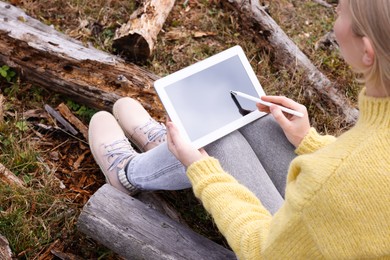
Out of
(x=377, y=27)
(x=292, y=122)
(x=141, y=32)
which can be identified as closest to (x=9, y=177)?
(x=141, y=32)

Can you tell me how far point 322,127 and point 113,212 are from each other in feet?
5.04

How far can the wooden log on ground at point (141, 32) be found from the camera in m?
3.23

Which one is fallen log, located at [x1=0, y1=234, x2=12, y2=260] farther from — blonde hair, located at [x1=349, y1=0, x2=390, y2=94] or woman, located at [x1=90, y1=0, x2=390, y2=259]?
blonde hair, located at [x1=349, y1=0, x2=390, y2=94]

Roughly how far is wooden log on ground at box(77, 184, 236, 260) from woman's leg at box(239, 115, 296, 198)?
15.8 inches

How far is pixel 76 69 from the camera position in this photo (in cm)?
302

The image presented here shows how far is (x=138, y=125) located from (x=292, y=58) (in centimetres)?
127

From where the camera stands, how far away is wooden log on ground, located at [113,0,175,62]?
10.6 ft

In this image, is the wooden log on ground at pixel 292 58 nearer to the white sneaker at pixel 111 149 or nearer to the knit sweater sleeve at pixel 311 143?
the knit sweater sleeve at pixel 311 143

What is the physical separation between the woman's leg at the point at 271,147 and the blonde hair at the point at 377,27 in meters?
0.90

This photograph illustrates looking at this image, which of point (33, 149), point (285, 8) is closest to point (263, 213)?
point (33, 149)

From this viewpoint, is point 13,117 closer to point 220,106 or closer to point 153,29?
point 153,29

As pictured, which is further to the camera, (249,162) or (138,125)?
(138,125)

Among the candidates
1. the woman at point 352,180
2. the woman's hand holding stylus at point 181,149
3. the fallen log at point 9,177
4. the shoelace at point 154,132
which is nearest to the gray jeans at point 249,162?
the woman's hand holding stylus at point 181,149

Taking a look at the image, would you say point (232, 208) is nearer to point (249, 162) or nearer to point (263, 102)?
point (249, 162)
